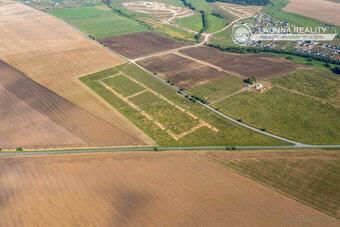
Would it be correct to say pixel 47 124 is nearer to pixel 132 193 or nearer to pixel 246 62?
pixel 132 193

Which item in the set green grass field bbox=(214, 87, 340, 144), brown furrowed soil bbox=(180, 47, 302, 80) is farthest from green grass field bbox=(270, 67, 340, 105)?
green grass field bbox=(214, 87, 340, 144)

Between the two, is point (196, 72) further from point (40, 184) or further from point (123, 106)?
point (40, 184)

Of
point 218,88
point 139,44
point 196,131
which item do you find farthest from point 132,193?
point 139,44

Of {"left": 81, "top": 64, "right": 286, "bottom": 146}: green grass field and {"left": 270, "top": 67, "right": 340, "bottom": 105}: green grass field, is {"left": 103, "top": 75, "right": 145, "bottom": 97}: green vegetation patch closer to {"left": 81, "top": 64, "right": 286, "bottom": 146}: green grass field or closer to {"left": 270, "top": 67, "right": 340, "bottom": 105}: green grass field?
{"left": 81, "top": 64, "right": 286, "bottom": 146}: green grass field

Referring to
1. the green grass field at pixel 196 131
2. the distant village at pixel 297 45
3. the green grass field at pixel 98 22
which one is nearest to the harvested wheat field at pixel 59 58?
the green grass field at pixel 196 131

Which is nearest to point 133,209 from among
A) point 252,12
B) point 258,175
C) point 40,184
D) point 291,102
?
point 40,184

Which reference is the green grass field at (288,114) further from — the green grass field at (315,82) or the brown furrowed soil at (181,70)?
the brown furrowed soil at (181,70)
